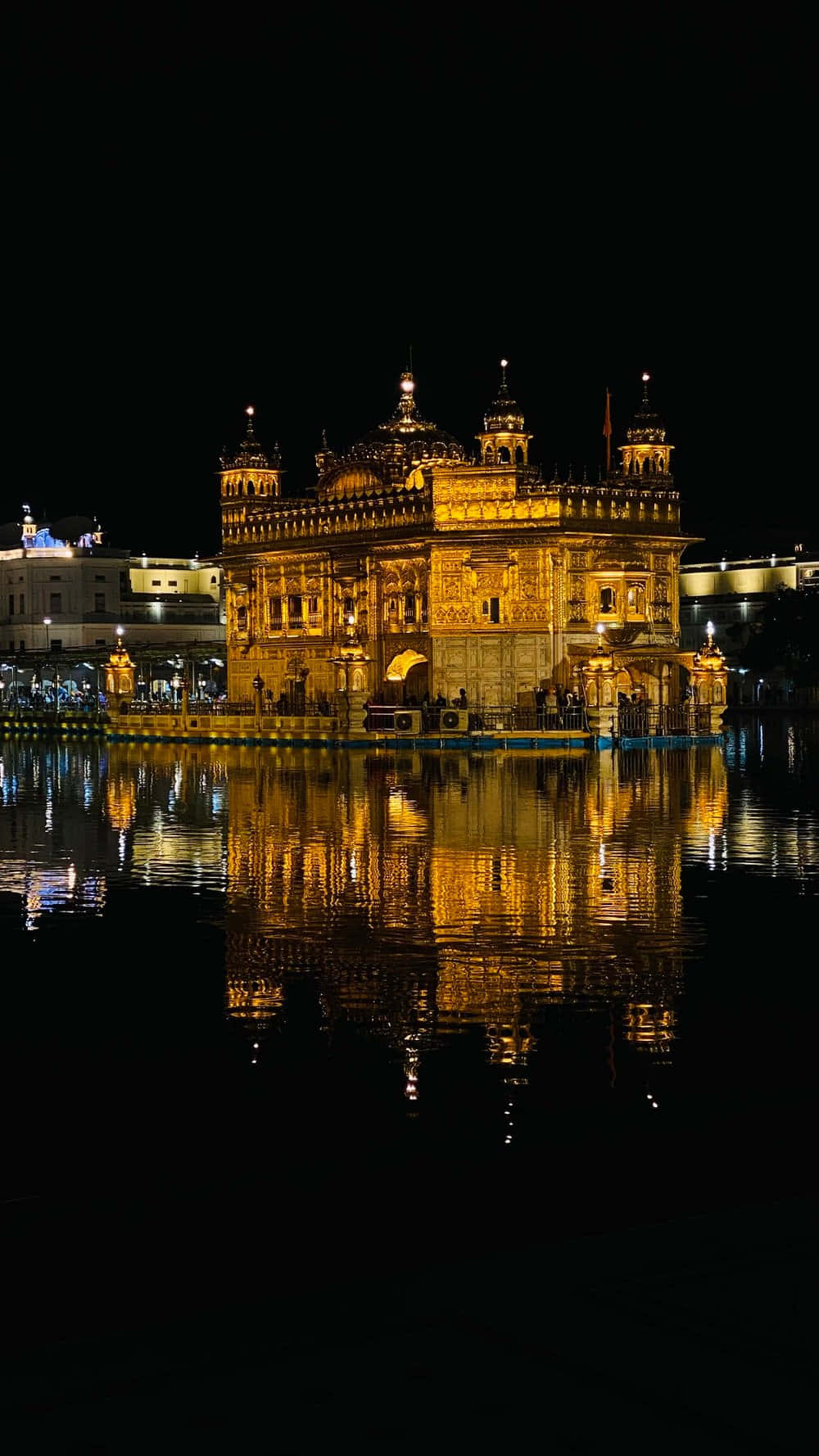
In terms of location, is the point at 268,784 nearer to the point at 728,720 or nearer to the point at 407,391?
the point at 407,391

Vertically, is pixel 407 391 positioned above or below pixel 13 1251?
above

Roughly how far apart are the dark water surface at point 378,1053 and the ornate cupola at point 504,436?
42.5 meters

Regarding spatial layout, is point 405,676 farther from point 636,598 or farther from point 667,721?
Result: point 667,721

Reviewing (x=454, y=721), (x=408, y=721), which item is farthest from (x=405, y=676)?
(x=454, y=721)

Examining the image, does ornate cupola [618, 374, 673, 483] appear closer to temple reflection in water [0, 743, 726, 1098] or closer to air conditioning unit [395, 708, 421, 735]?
air conditioning unit [395, 708, 421, 735]

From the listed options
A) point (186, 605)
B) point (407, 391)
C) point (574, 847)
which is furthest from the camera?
point (186, 605)

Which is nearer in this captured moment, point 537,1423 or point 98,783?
point 537,1423

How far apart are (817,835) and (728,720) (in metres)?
63.6

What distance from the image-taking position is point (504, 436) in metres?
67.0

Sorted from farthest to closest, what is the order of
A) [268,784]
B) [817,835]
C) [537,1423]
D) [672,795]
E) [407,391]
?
[407,391] < [268,784] < [672,795] < [817,835] < [537,1423]

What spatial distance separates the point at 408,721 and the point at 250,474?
27200 mm

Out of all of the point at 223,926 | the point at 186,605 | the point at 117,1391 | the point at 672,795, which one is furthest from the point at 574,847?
the point at 186,605

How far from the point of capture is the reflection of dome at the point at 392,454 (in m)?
Answer: 74.4

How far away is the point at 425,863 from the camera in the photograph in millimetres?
22516
